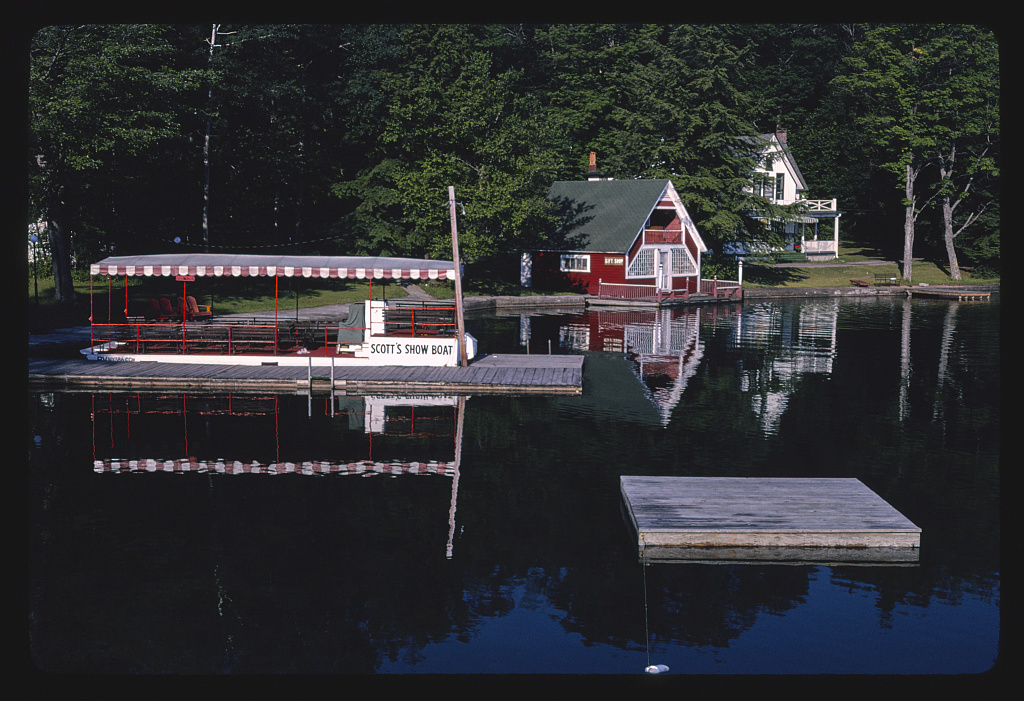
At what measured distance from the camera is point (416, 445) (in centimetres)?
2366

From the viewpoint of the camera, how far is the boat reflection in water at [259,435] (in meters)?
21.3

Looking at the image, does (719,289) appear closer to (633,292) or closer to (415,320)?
(633,292)

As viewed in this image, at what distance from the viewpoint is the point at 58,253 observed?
44562 millimetres

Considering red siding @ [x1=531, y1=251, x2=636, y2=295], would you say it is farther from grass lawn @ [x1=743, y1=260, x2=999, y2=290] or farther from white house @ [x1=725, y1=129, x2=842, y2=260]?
white house @ [x1=725, y1=129, x2=842, y2=260]

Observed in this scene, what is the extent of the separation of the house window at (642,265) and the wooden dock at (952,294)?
17900 mm

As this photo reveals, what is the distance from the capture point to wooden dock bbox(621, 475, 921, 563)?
1545 centimetres

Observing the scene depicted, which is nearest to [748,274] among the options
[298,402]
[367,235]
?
[367,235]

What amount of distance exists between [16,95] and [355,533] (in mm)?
11964

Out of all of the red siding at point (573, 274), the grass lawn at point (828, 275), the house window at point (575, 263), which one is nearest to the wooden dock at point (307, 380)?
the red siding at point (573, 274)

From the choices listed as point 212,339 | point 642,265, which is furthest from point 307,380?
point 642,265

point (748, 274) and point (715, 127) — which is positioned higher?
point (715, 127)

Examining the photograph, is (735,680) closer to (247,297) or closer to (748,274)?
(247,297)

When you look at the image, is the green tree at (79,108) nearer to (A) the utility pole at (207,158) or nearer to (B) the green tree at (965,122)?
(A) the utility pole at (207,158)

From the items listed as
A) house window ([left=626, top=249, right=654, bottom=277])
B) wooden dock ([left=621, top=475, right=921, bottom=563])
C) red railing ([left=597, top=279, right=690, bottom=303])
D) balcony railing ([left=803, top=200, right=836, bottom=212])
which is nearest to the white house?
balcony railing ([left=803, top=200, right=836, bottom=212])
